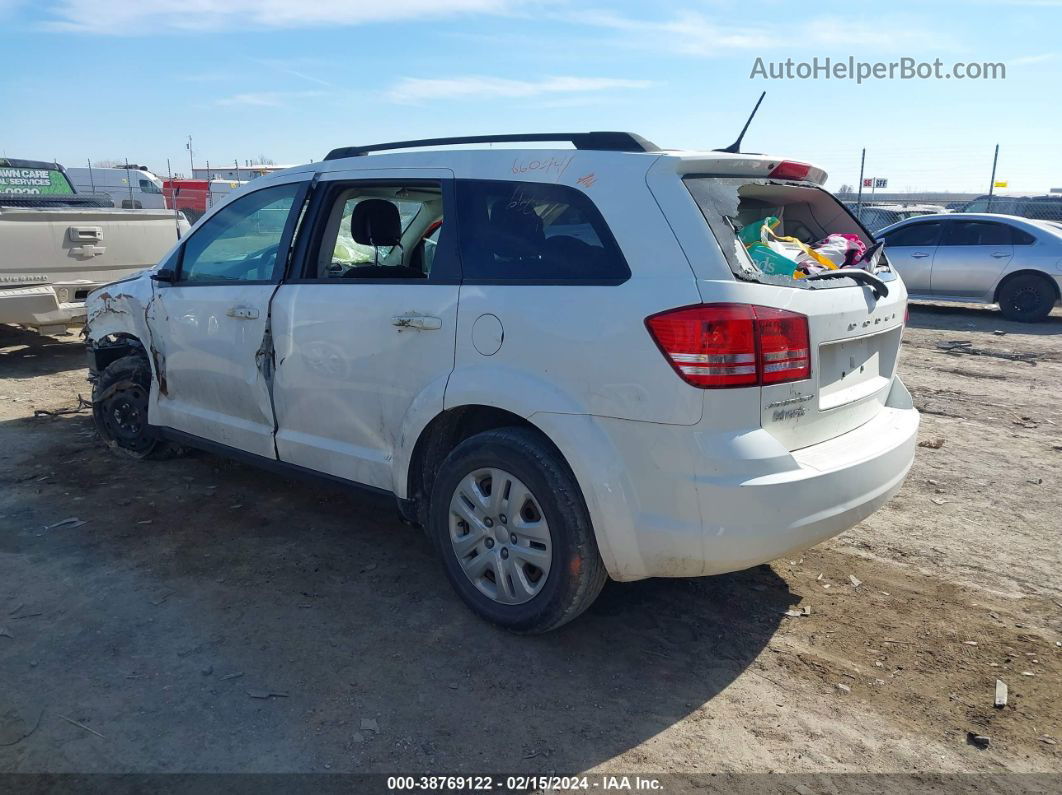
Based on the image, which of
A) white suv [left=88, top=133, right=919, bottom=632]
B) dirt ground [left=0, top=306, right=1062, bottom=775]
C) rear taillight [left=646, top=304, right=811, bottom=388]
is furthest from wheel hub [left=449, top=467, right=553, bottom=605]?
rear taillight [left=646, top=304, right=811, bottom=388]

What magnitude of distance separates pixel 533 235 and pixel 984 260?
1101cm

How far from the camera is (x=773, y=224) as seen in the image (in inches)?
143

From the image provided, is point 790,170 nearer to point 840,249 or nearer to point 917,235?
point 840,249

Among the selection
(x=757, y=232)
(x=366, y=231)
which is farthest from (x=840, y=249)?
(x=366, y=231)

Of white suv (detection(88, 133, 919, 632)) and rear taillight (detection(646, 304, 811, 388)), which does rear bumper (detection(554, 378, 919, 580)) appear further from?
rear taillight (detection(646, 304, 811, 388))

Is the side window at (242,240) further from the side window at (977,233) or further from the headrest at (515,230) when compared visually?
the side window at (977,233)

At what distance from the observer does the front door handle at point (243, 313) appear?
4281 millimetres

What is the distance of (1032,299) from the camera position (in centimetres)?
1184

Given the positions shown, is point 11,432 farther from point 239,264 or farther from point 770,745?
point 770,745

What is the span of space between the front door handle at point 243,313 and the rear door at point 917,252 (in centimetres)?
1066

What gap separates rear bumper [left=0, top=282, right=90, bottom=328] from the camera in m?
7.55

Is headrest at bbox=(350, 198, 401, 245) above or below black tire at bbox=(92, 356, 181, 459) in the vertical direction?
above

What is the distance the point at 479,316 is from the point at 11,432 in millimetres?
4600

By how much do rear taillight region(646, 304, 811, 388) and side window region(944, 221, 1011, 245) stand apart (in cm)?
1114
